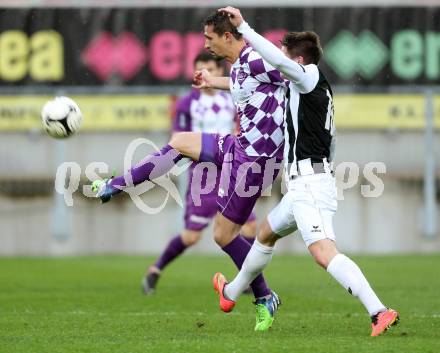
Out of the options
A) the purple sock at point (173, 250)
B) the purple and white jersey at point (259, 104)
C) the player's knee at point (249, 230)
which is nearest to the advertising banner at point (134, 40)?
the purple sock at point (173, 250)

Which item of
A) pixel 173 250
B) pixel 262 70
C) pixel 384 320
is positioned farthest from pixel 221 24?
pixel 173 250

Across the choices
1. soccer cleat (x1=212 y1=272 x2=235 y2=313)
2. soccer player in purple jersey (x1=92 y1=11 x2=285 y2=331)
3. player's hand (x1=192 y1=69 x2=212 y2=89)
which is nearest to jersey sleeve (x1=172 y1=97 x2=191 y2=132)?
player's hand (x1=192 y1=69 x2=212 y2=89)

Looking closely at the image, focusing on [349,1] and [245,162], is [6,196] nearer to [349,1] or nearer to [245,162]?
[349,1]

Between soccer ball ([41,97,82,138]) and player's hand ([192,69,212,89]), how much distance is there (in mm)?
1173

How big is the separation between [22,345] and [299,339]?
1878 mm

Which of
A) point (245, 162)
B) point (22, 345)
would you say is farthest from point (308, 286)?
point (22, 345)

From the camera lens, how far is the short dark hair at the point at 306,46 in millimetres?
7863

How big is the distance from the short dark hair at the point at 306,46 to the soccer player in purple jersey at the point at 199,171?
312cm

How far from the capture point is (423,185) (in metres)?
18.8

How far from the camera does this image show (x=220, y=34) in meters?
8.50

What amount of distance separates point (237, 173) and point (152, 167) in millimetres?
699

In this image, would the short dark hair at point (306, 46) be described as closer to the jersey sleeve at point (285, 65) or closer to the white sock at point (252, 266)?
the jersey sleeve at point (285, 65)

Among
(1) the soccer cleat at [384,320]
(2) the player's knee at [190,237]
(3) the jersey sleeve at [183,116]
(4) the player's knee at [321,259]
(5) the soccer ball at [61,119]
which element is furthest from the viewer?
(3) the jersey sleeve at [183,116]

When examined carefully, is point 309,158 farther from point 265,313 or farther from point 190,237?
point 190,237
